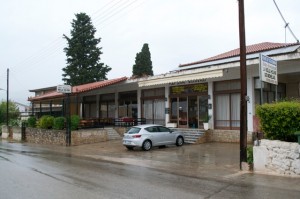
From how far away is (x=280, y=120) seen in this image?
12312 mm

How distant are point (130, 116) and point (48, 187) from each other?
23.2 m

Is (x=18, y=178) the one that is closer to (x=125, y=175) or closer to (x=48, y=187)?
(x=48, y=187)

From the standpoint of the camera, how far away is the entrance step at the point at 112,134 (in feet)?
94.3

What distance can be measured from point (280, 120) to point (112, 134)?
60.4 feet

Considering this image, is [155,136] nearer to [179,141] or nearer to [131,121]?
[179,141]

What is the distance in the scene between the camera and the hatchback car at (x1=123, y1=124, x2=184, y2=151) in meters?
20.7

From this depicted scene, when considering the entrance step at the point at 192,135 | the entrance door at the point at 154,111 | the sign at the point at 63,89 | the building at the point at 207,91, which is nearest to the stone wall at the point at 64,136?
the sign at the point at 63,89

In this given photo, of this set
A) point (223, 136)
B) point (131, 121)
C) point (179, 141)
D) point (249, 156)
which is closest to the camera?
point (249, 156)

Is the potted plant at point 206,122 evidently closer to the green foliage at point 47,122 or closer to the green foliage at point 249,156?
the green foliage at point 249,156

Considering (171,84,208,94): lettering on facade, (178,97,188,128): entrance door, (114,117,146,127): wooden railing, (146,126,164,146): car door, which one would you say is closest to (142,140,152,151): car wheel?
(146,126,164,146): car door

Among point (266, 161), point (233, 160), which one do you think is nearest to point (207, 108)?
point (233, 160)

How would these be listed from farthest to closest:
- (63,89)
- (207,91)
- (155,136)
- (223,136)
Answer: (63,89), (207,91), (223,136), (155,136)

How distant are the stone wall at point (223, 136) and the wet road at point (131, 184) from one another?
33.0ft

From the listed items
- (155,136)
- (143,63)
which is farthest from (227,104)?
(143,63)
